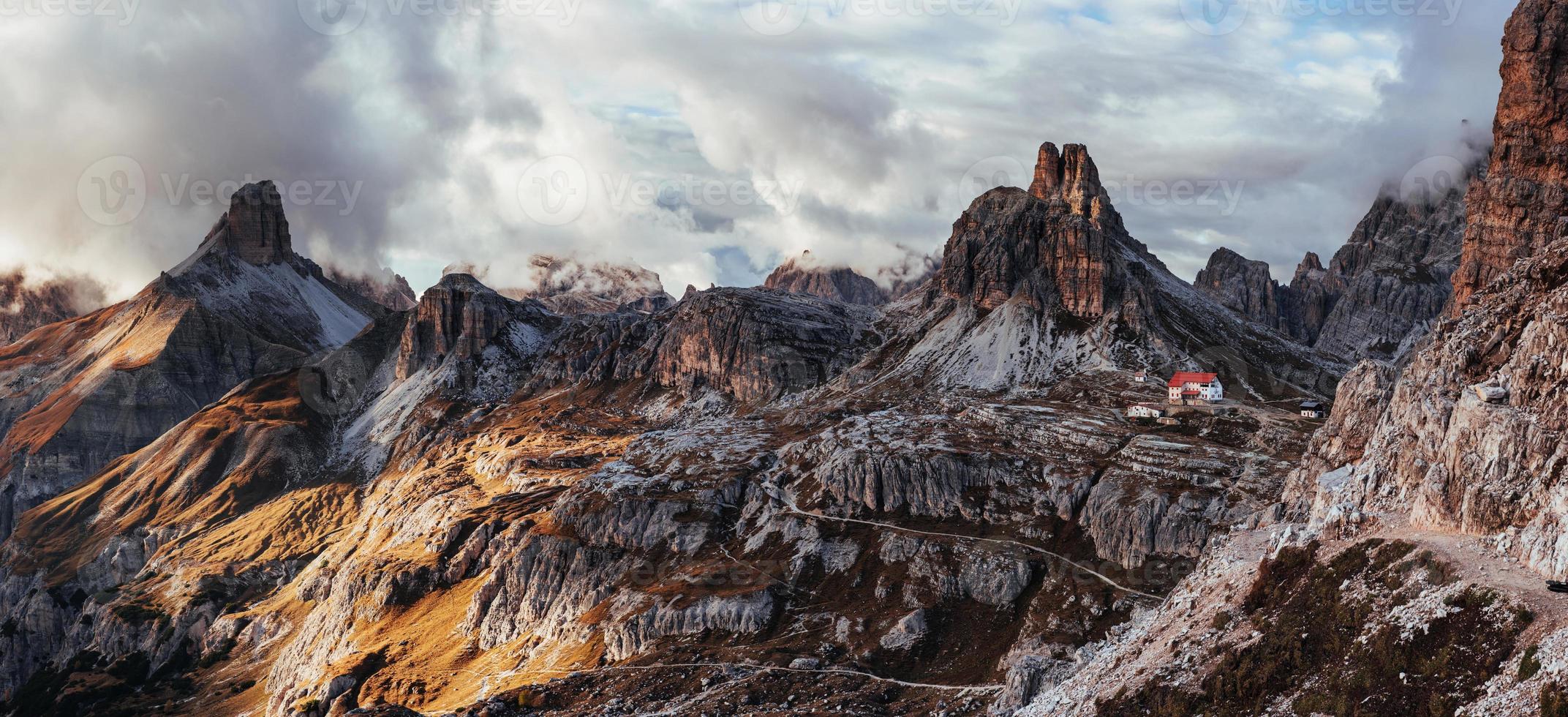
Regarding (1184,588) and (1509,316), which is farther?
(1184,588)

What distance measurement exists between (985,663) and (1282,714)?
95.9 meters

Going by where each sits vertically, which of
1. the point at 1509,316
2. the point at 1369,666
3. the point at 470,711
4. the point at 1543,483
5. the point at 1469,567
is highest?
the point at 1509,316

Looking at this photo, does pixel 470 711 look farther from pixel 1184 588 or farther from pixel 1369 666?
pixel 1369 666

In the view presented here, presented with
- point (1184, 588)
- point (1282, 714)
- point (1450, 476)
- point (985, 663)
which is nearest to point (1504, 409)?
point (1450, 476)

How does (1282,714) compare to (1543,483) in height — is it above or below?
below

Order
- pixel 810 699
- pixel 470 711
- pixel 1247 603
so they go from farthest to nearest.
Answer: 1. pixel 470 711
2. pixel 810 699
3. pixel 1247 603

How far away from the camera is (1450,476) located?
100125 millimetres

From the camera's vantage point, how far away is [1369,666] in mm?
88562

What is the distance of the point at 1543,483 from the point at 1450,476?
9.73 meters

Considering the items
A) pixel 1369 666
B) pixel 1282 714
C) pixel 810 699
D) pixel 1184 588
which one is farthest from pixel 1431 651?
pixel 810 699

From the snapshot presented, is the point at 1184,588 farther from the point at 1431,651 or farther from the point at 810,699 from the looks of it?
the point at 810,699

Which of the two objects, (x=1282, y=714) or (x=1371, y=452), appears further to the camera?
(x=1371, y=452)

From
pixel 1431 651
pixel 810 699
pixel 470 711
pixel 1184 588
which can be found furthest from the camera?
pixel 470 711

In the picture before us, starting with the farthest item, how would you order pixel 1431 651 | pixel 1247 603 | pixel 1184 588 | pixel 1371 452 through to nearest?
pixel 1184 588, pixel 1371 452, pixel 1247 603, pixel 1431 651
